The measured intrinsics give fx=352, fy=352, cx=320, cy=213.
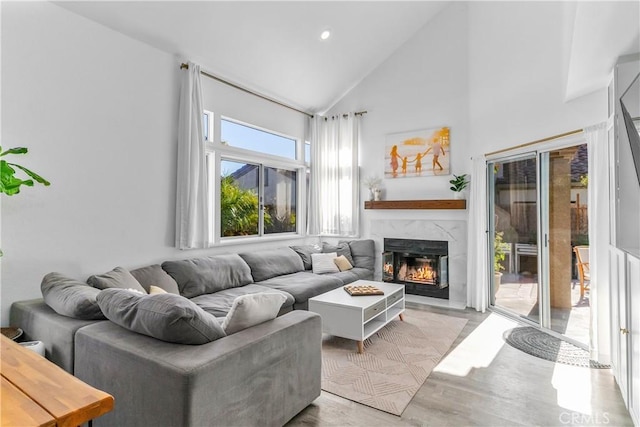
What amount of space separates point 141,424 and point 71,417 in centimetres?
85

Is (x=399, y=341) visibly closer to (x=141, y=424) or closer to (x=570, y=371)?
(x=570, y=371)

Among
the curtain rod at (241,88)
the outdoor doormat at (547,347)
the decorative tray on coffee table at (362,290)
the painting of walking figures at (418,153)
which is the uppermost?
the curtain rod at (241,88)

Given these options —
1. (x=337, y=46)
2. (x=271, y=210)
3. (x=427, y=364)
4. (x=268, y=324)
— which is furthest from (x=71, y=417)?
(x=337, y=46)

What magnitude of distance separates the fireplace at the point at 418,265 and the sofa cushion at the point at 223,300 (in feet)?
7.16

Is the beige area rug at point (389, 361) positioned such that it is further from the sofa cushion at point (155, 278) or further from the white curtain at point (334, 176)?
the white curtain at point (334, 176)

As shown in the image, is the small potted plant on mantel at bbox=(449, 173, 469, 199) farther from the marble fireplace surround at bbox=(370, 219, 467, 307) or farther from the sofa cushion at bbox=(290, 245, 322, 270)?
the sofa cushion at bbox=(290, 245, 322, 270)

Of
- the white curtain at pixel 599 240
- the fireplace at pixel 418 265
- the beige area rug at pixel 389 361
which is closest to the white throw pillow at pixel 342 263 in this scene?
the fireplace at pixel 418 265

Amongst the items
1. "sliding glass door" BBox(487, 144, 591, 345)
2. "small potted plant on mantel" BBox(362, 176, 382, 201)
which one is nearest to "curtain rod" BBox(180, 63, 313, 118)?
"small potted plant on mantel" BBox(362, 176, 382, 201)

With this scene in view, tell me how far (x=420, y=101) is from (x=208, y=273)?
A: 3.99m

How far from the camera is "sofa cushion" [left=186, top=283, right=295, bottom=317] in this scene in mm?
3292

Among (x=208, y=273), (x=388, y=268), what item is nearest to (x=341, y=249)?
(x=388, y=268)

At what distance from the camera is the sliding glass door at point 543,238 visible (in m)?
3.48

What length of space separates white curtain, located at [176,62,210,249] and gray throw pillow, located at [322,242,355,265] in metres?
2.19

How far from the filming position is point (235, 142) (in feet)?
16.0
